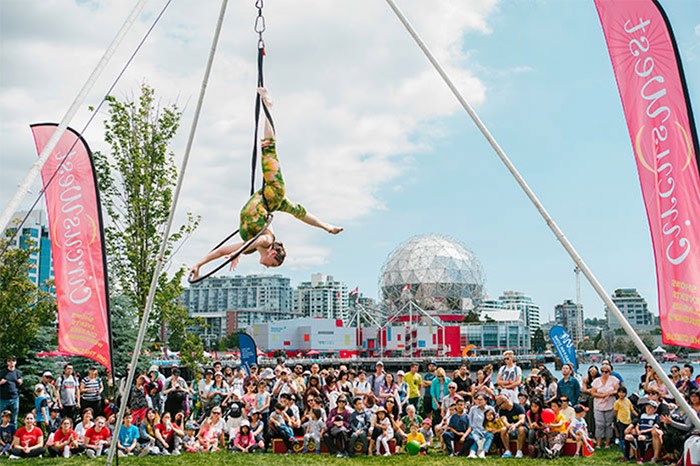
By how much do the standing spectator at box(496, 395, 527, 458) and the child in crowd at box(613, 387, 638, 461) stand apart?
4.63 feet

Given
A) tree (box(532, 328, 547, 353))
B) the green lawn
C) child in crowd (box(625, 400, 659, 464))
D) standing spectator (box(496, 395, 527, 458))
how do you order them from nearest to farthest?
1. child in crowd (box(625, 400, 659, 464))
2. the green lawn
3. standing spectator (box(496, 395, 527, 458))
4. tree (box(532, 328, 547, 353))

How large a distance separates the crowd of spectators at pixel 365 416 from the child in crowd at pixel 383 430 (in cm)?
2

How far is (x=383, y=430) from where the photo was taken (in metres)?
10.9

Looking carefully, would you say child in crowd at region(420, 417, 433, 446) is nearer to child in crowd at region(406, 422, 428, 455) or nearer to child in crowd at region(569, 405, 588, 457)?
child in crowd at region(406, 422, 428, 455)

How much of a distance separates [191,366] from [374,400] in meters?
6.60

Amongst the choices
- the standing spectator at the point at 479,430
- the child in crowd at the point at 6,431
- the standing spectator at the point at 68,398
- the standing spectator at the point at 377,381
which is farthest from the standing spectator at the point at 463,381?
the child in crowd at the point at 6,431

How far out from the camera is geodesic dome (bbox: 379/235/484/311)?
229 feet

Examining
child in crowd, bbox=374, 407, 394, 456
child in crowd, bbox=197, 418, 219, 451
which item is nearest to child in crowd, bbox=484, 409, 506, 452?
child in crowd, bbox=374, 407, 394, 456

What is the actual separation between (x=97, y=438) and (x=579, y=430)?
25.3 feet

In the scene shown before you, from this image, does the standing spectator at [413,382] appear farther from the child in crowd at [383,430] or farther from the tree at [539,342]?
the tree at [539,342]

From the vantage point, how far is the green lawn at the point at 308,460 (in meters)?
9.79

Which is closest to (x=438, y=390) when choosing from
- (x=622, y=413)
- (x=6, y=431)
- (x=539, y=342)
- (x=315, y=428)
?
(x=315, y=428)

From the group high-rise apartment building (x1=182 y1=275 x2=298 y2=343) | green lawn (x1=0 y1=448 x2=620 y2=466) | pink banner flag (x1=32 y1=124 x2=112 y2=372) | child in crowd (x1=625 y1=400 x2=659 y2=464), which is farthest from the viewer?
high-rise apartment building (x1=182 y1=275 x2=298 y2=343)

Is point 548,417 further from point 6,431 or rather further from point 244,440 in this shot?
point 6,431
